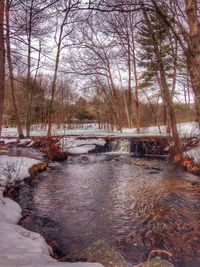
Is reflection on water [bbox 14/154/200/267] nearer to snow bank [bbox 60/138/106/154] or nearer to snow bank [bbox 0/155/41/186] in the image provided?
snow bank [bbox 0/155/41/186]

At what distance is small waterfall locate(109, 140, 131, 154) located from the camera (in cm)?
1645

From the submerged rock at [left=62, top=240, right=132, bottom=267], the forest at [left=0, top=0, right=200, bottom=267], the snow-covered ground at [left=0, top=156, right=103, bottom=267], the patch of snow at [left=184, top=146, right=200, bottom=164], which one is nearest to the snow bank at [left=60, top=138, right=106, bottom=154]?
the forest at [left=0, top=0, right=200, bottom=267]

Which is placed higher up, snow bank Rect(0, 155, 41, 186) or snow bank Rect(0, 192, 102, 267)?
snow bank Rect(0, 155, 41, 186)

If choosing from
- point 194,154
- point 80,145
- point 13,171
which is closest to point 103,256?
point 13,171

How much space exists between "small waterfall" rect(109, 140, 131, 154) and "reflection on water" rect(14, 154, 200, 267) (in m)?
5.80

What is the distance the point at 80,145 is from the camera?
53.7ft

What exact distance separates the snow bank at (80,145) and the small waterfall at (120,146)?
581mm

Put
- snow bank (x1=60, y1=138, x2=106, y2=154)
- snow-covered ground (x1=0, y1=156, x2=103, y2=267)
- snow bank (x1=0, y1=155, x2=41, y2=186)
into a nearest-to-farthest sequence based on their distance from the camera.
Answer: snow-covered ground (x1=0, y1=156, x2=103, y2=267) → snow bank (x1=0, y1=155, x2=41, y2=186) → snow bank (x1=60, y1=138, x2=106, y2=154)

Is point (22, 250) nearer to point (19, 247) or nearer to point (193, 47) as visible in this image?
point (19, 247)

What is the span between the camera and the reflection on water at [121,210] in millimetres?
4680

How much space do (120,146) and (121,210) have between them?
10438mm

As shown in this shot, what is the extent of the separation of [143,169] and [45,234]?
6606 millimetres

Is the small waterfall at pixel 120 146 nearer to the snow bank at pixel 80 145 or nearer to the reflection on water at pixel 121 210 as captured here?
the snow bank at pixel 80 145

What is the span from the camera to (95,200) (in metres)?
7.15
